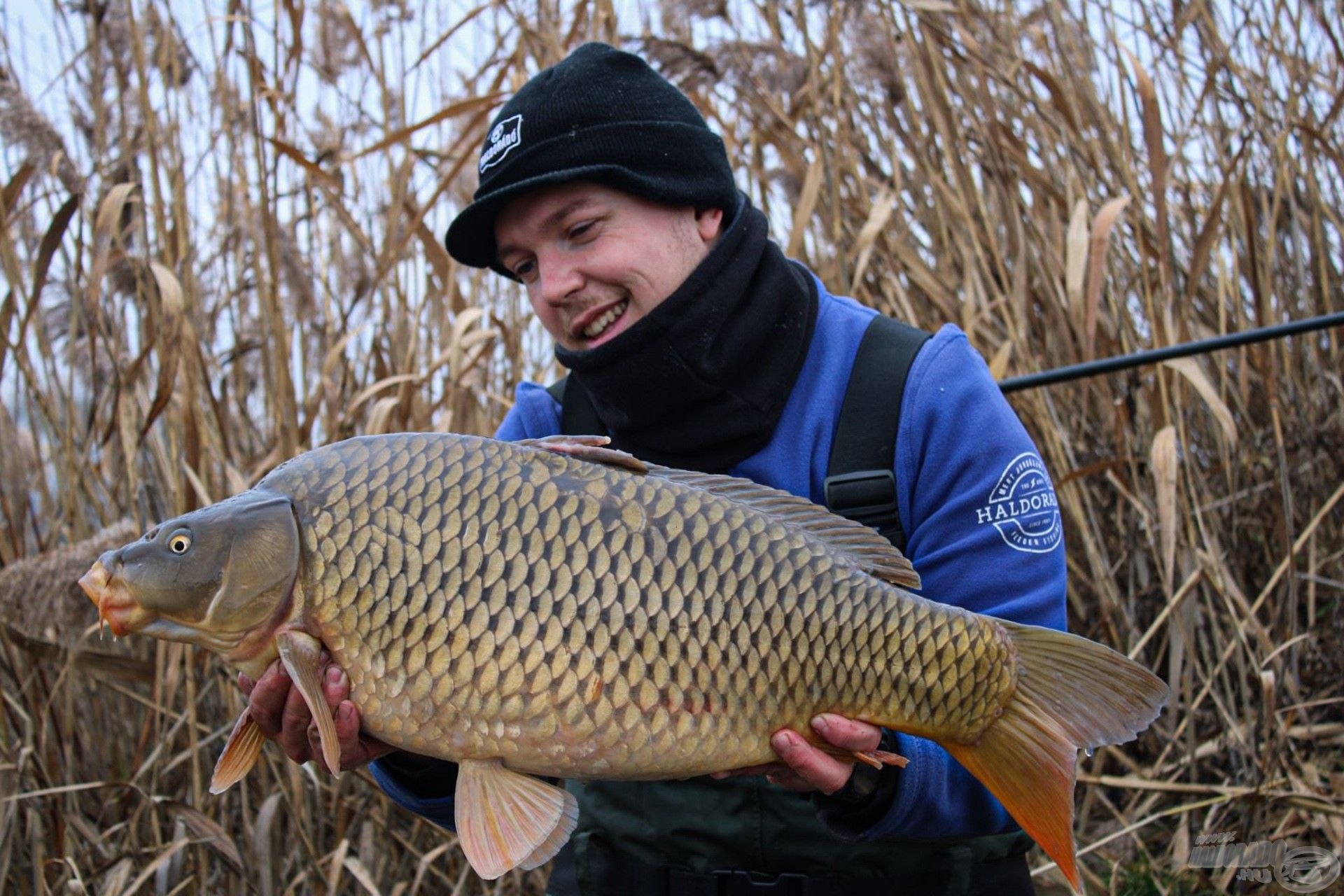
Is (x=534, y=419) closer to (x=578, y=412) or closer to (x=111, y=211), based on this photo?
(x=578, y=412)

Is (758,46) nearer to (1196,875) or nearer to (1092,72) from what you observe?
(1092,72)

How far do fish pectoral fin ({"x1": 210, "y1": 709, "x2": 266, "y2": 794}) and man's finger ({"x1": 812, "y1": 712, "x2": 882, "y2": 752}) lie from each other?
0.51 m

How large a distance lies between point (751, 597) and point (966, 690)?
20 centimetres

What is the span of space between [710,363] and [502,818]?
540 millimetres

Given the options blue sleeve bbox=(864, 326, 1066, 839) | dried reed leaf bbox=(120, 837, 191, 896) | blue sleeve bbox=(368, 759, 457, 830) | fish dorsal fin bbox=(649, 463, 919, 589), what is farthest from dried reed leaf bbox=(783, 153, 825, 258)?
dried reed leaf bbox=(120, 837, 191, 896)

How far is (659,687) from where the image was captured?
0.97 metres

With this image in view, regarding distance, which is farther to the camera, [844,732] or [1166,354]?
[1166,354]

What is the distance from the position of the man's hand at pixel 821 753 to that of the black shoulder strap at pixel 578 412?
0.51 m

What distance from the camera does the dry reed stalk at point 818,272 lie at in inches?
72.9

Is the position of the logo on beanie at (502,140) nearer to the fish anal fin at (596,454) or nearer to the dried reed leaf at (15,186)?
the fish anal fin at (596,454)

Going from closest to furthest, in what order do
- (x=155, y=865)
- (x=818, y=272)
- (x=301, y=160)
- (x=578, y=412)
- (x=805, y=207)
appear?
(x=578, y=412)
(x=155, y=865)
(x=301, y=160)
(x=805, y=207)
(x=818, y=272)

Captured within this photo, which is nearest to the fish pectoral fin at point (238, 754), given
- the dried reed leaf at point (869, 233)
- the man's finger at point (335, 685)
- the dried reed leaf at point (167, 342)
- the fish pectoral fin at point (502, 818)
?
the man's finger at point (335, 685)

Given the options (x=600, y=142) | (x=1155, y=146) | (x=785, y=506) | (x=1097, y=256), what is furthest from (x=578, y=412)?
(x=1155, y=146)

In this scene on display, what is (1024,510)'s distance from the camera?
3.99ft
